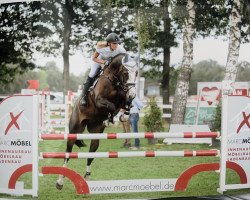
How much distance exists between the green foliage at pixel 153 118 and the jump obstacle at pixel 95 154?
6 cm

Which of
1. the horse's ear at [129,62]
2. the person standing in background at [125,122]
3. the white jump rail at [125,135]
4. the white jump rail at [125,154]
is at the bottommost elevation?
the white jump rail at [125,154]

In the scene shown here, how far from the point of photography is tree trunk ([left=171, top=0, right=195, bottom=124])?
257 cm

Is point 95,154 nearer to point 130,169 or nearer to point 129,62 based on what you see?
point 130,169

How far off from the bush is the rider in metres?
0.38

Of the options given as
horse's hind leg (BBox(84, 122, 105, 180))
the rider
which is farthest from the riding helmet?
horse's hind leg (BBox(84, 122, 105, 180))

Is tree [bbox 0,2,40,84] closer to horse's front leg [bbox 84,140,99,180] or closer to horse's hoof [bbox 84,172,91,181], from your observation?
horse's front leg [bbox 84,140,99,180]

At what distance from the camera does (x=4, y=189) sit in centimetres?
282

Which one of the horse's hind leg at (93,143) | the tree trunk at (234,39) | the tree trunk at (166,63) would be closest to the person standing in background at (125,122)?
the horse's hind leg at (93,143)

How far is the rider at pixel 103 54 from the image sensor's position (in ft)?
8.61

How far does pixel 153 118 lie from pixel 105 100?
1.12ft

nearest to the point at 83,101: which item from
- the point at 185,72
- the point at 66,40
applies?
the point at 66,40

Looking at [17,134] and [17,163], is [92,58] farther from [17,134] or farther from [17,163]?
[17,163]

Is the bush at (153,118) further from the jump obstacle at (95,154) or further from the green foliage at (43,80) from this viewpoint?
the green foliage at (43,80)

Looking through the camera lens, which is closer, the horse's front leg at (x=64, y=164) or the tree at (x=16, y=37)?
the tree at (x=16, y=37)
